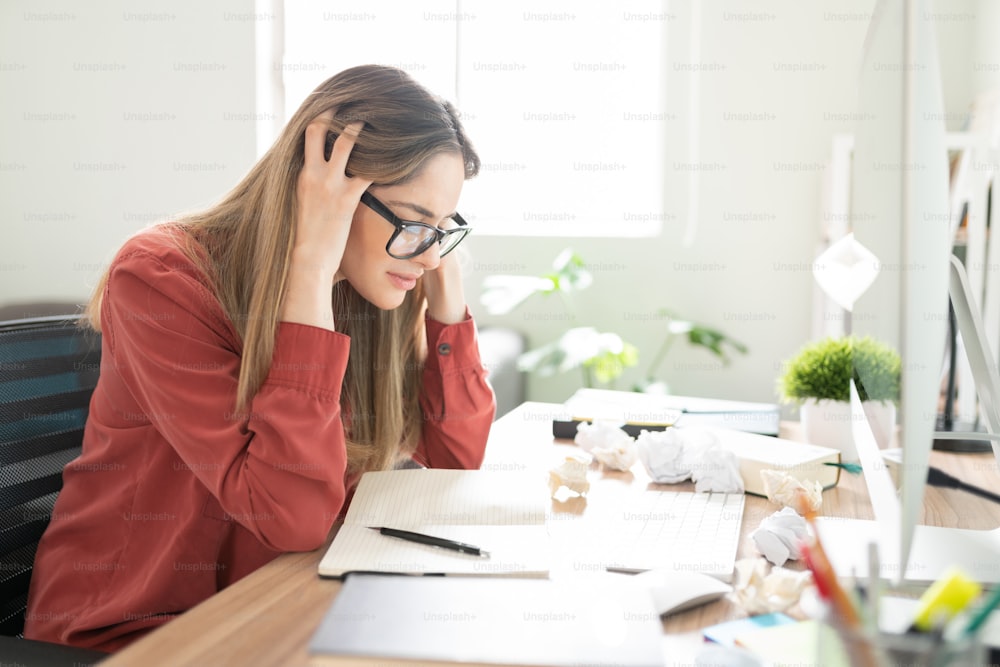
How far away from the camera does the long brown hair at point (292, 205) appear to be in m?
1.07

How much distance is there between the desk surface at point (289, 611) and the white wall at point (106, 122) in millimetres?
2583

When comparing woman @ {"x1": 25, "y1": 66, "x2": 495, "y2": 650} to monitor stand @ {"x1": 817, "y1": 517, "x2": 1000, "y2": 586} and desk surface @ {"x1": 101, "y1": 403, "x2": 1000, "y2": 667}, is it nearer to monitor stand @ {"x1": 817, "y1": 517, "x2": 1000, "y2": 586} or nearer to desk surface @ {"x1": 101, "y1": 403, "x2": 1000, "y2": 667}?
desk surface @ {"x1": 101, "y1": 403, "x2": 1000, "y2": 667}

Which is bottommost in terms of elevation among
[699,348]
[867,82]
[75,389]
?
[699,348]

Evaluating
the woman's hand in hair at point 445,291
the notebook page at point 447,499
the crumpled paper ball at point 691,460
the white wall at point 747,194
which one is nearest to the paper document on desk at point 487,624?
the notebook page at point 447,499

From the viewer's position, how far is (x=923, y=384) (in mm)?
661

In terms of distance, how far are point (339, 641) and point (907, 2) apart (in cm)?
65

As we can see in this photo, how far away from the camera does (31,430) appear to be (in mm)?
1096

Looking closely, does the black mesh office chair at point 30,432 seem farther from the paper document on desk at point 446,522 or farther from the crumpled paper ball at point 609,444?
the crumpled paper ball at point 609,444

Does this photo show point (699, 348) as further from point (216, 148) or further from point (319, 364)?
point (319, 364)

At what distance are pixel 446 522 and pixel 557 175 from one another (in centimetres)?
244

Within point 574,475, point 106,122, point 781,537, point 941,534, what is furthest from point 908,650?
point 106,122

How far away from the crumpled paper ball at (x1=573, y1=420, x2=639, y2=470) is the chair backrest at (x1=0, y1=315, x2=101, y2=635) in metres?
0.73

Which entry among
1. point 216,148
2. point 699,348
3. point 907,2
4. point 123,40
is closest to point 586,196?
point 699,348

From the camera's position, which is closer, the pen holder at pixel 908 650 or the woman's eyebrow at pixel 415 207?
the pen holder at pixel 908 650
